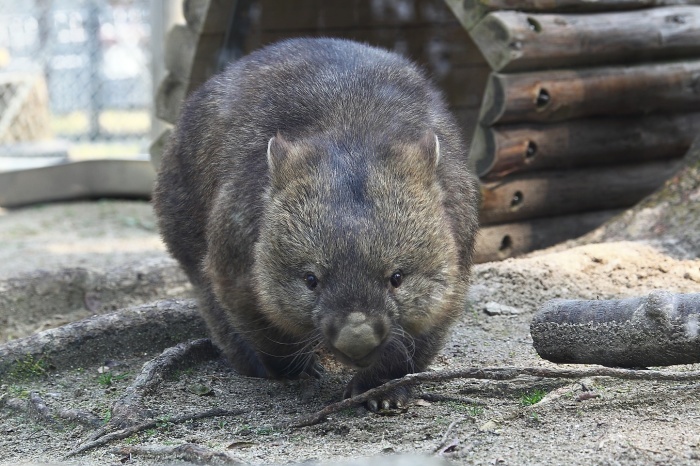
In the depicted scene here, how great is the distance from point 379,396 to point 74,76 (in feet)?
32.2

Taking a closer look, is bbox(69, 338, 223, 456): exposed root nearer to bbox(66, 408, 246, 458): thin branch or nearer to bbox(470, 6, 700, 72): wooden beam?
bbox(66, 408, 246, 458): thin branch

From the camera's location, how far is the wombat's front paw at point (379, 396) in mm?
3199

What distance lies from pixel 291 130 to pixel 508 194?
192cm

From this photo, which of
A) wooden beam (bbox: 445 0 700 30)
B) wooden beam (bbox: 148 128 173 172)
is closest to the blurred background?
wooden beam (bbox: 148 128 173 172)

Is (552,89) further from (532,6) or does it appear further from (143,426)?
(143,426)

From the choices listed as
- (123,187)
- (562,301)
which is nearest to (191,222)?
(562,301)

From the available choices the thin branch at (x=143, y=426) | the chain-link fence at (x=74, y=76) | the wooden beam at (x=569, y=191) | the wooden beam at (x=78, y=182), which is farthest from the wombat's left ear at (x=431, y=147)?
the chain-link fence at (x=74, y=76)

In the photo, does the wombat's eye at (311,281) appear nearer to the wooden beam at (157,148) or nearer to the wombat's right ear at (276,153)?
the wombat's right ear at (276,153)

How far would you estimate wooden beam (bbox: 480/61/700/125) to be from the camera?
473cm

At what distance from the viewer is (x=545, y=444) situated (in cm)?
261

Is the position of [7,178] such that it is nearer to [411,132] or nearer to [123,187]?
[123,187]

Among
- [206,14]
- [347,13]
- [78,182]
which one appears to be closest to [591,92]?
[347,13]

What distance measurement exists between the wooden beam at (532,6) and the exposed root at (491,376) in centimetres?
206

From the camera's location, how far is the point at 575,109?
5.00 meters
